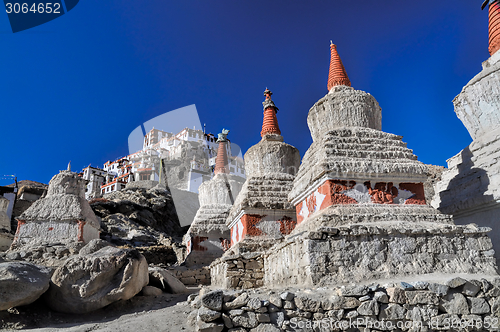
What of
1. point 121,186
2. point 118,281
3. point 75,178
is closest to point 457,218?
point 118,281

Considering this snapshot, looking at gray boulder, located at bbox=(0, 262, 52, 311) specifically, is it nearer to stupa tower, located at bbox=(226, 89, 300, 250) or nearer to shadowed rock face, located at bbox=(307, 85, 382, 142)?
stupa tower, located at bbox=(226, 89, 300, 250)

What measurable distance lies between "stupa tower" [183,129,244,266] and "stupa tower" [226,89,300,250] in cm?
197

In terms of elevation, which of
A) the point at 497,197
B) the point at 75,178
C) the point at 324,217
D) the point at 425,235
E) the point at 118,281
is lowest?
the point at 118,281

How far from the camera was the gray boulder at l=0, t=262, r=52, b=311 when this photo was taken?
16.7 feet

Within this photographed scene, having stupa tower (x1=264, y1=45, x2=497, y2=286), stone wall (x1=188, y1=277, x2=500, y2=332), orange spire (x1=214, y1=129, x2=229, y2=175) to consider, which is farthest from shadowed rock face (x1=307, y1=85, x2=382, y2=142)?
orange spire (x1=214, y1=129, x2=229, y2=175)

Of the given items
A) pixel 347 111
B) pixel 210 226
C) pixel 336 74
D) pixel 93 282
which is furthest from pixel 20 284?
pixel 210 226

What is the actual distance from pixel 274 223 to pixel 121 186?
45935 millimetres

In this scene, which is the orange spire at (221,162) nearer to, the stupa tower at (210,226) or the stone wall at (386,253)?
the stupa tower at (210,226)

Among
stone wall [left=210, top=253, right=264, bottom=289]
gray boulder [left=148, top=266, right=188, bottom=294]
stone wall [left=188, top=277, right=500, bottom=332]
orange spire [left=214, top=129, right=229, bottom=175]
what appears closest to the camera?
stone wall [left=188, top=277, right=500, bottom=332]

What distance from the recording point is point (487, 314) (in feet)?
14.0

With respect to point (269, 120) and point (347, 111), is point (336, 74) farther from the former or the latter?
point (269, 120)

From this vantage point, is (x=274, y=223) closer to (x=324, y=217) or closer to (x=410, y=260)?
(x=324, y=217)

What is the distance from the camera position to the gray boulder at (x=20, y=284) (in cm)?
510

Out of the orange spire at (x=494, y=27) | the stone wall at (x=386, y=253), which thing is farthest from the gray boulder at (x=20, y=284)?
the orange spire at (x=494, y=27)
